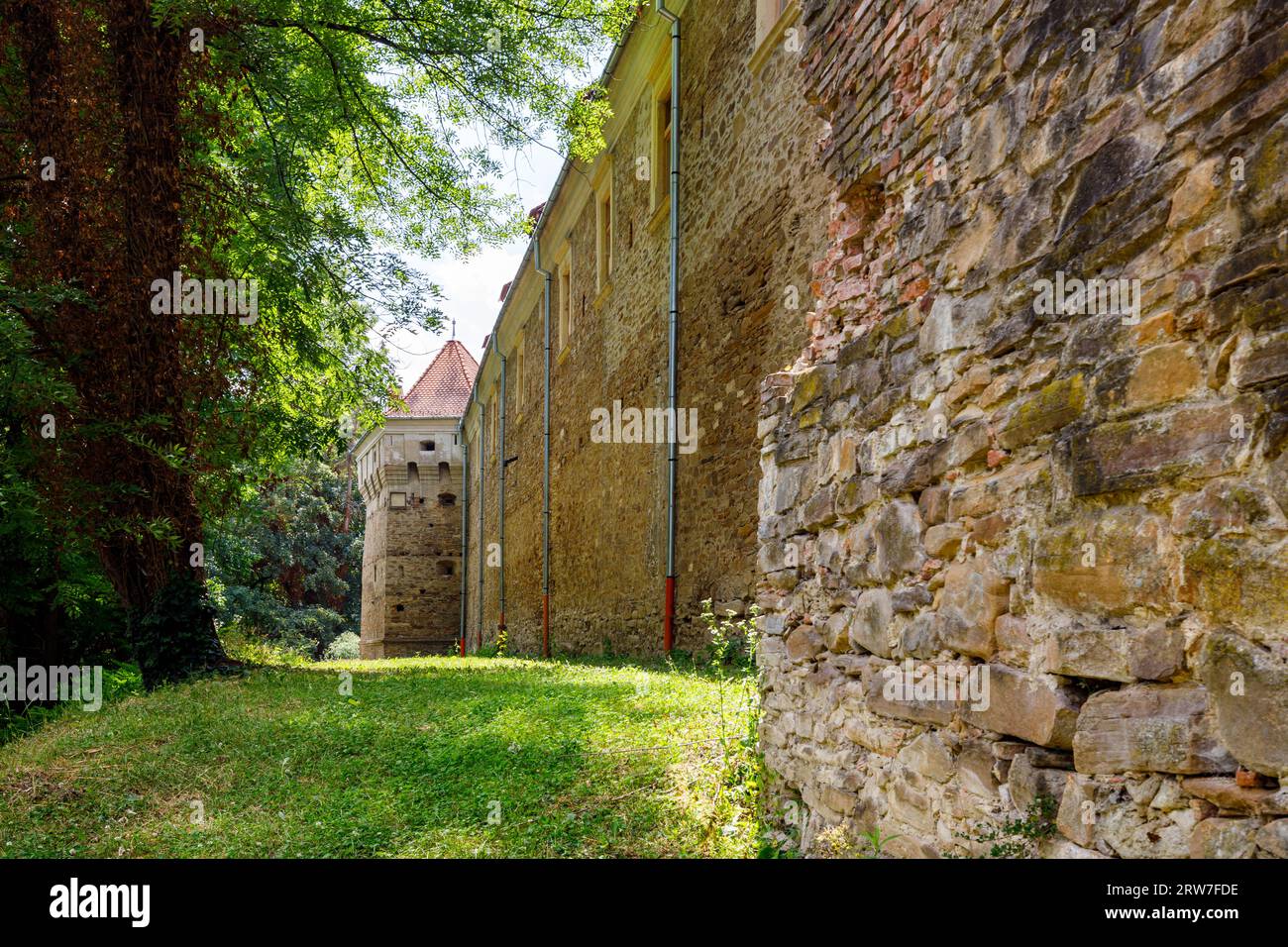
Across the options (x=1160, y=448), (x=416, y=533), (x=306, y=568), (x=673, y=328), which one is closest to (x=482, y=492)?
(x=416, y=533)

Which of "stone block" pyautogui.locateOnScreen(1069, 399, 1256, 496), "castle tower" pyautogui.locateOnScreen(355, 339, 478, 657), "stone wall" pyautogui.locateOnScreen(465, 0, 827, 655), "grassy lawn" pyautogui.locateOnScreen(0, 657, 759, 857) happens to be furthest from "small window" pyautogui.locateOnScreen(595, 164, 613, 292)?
"castle tower" pyautogui.locateOnScreen(355, 339, 478, 657)

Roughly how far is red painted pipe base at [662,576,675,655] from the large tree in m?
4.62

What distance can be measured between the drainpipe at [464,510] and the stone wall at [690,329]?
418 inches

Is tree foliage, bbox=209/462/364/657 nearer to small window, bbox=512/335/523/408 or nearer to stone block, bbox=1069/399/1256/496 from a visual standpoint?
small window, bbox=512/335/523/408

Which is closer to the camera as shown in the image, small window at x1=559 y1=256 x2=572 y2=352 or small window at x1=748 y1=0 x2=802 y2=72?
small window at x1=748 y1=0 x2=802 y2=72

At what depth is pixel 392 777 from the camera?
217 inches

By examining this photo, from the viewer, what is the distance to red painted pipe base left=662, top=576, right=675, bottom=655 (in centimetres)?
1024

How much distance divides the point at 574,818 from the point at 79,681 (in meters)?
8.29

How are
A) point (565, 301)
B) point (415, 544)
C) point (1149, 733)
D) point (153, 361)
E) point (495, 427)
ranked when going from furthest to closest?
1. point (415, 544)
2. point (495, 427)
3. point (565, 301)
4. point (153, 361)
5. point (1149, 733)

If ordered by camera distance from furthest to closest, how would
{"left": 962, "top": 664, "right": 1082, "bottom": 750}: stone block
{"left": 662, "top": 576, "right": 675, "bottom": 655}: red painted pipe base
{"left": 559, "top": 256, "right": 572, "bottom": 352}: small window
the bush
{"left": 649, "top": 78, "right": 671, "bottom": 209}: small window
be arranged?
the bush
{"left": 559, "top": 256, "right": 572, "bottom": 352}: small window
{"left": 649, "top": 78, "right": 671, "bottom": 209}: small window
{"left": 662, "top": 576, "right": 675, "bottom": 655}: red painted pipe base
{"left": 962, "top": 664, "right": 1082, "bottom": 750}: stone block

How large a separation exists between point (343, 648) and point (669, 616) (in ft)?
98.9

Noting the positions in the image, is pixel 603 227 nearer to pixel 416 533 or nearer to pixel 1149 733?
pixel 1149 733

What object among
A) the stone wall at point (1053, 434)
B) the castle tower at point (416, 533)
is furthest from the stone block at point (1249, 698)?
the castle tower at point (416, 533)

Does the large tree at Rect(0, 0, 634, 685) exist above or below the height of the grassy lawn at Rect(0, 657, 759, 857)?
above
